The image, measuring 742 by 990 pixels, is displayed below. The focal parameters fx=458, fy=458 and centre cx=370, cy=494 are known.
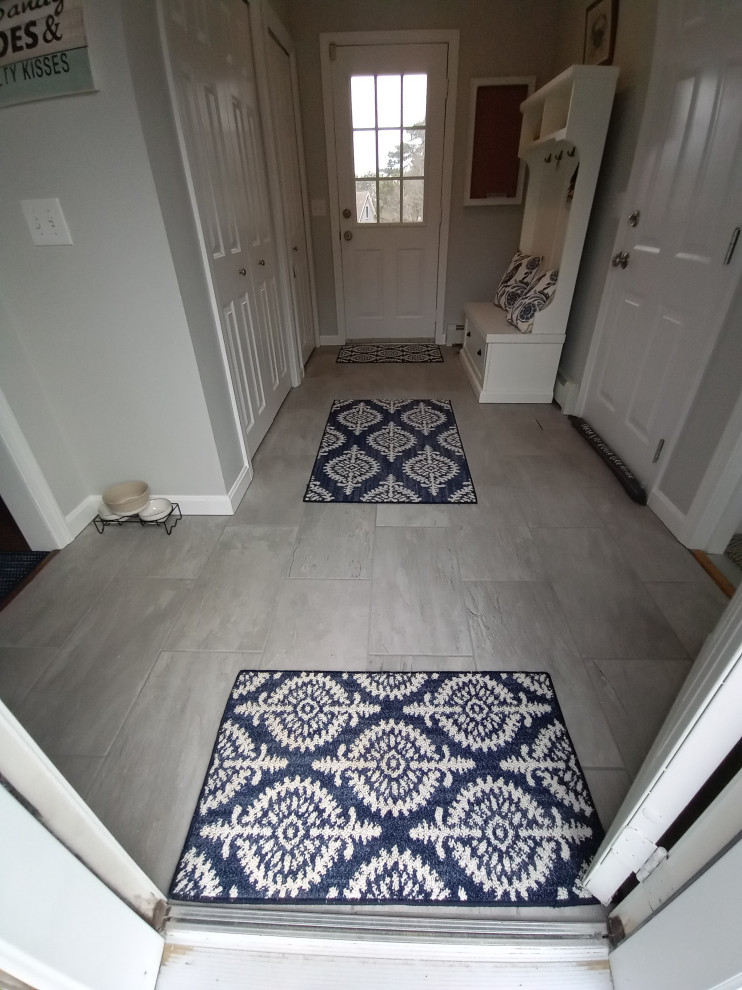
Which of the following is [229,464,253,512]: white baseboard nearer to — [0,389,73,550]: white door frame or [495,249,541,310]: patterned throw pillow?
[0,389,73,550]: white door frame

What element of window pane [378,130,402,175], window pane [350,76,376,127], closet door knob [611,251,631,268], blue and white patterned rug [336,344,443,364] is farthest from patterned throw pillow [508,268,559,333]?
window pane [350,76,376,127]

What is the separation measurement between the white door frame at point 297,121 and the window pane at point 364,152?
408 mm

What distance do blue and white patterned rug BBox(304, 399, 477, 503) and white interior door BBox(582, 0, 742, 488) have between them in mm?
875

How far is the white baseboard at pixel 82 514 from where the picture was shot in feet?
6.27

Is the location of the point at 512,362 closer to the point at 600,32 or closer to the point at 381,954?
the point at 600,32

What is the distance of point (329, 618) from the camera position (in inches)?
60.8

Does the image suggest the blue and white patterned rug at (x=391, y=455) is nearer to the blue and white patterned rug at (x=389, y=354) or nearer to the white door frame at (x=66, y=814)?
the blue and white patterned rug at (x=389, y=354)

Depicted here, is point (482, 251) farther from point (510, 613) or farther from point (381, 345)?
point (510, 613)

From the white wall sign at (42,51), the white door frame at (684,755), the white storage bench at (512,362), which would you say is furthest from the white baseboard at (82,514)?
the white storage bench at (512,362)

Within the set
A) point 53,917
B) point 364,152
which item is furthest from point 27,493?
point 364,152

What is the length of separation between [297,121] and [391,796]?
414cm

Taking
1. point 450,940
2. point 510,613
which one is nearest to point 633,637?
point 510,613

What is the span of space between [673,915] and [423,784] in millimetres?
555

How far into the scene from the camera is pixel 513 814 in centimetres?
104
